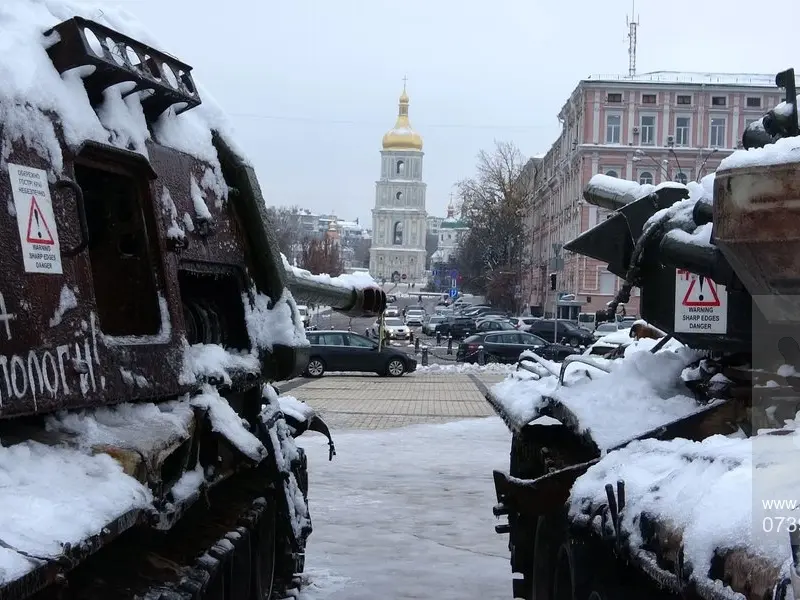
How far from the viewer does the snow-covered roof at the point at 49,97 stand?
3545mm

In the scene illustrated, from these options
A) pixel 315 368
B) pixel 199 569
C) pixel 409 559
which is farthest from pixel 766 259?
pixel 315 368

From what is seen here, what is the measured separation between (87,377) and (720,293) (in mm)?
2922

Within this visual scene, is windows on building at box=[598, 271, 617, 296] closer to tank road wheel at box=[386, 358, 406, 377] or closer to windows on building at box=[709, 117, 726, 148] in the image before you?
windows on building at box=[709, 117, 726, 148]

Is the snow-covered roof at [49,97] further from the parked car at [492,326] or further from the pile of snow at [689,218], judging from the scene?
the parked car at [492,326]

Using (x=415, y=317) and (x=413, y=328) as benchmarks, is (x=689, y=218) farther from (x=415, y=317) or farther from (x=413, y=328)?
(x=415, y=317)

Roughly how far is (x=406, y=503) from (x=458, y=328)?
3648 cm

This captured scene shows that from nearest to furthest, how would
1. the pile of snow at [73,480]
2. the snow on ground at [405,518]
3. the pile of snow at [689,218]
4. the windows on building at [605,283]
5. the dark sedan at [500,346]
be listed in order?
the pile of snow at [73,480], the pile of snow at [689,218], the snow on ground at [405,518], the dark sedan at [500,346], the windows on building at [605,283]

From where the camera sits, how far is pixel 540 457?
21.0ft

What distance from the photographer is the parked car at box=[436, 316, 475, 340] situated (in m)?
46.4

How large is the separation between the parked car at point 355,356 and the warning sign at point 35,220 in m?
24.1

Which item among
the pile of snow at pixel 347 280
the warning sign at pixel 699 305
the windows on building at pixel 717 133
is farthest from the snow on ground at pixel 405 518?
the windows on building at pixel 717 133

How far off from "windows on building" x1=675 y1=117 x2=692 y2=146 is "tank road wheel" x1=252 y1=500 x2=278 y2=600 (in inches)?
2028

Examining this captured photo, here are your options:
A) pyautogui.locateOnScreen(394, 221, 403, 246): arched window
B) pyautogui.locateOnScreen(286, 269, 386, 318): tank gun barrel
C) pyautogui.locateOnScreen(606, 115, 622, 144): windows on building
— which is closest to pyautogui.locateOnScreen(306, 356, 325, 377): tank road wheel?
pyautogui.locateOnScreen(286, 269, 386, 318): tank gun barrel

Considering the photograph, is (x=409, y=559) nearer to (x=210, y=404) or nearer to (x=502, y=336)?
(x=210, y=404)
